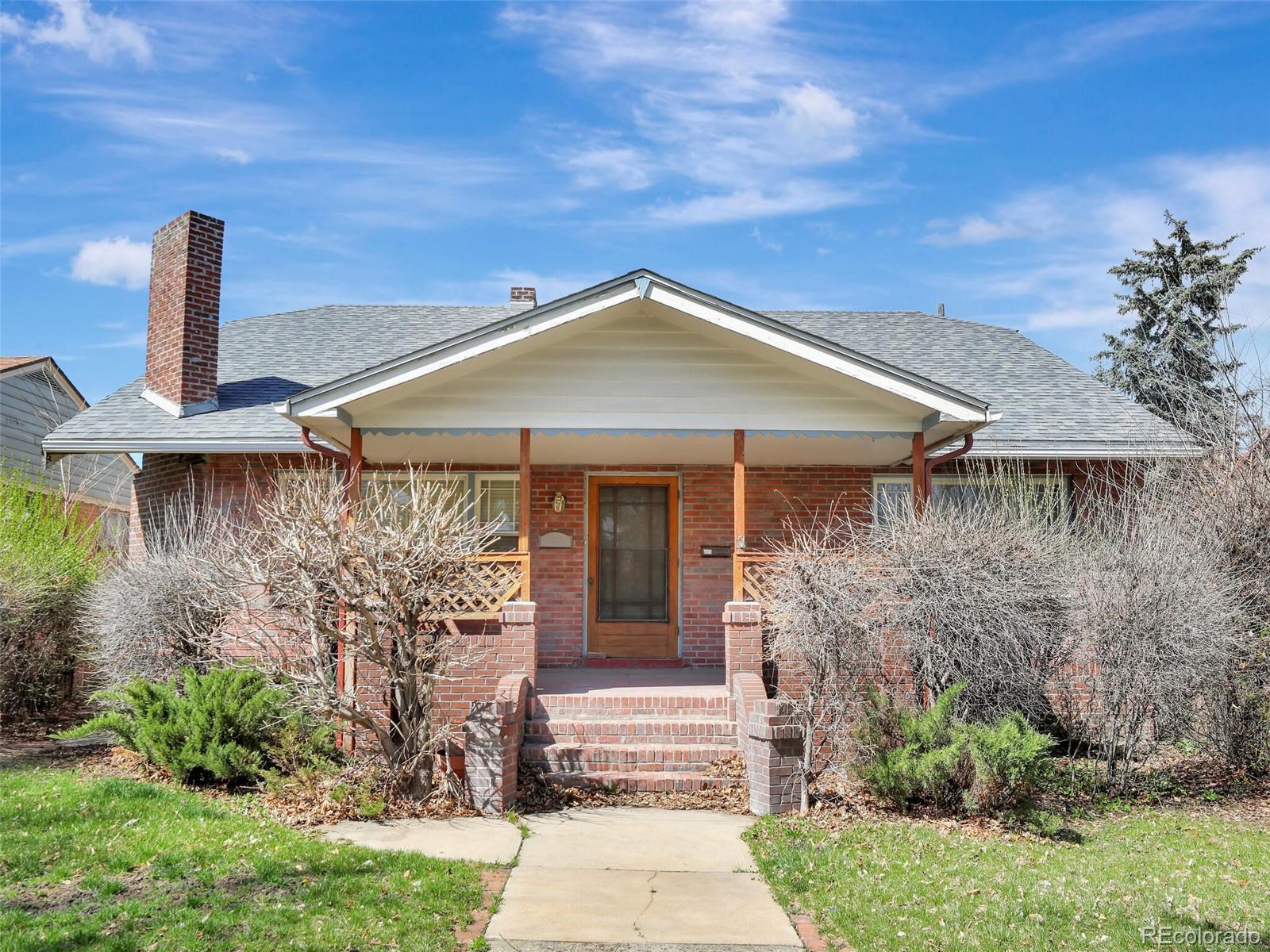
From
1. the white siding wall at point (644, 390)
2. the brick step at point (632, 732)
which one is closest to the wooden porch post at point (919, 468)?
the white siding wall at point (644, 390)

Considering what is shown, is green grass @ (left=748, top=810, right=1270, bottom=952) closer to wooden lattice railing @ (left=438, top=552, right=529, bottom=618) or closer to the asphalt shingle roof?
wooden lattice railing @ (left=438, top=552, right=529, bottom=618)

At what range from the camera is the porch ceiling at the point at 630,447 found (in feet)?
31.2

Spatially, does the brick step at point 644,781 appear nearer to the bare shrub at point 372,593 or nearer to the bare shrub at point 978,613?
the bare shrub at point 372,593

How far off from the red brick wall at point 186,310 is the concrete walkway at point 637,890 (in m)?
8.32

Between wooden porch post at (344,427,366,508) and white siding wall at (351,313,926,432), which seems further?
white siding wall at (351,313,926,432)

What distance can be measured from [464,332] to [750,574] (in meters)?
5.63

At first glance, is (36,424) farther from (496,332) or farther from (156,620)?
(496,332)

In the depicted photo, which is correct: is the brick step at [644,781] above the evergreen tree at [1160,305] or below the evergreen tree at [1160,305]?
below

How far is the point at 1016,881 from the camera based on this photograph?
18.5 feet

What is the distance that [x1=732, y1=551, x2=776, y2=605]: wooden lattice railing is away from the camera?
8969mm

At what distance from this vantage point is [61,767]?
8.24m

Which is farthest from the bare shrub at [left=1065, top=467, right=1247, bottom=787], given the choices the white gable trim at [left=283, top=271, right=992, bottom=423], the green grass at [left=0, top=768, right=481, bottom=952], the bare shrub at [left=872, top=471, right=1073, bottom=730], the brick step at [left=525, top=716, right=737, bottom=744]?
the green grass at [left=0, top=768, right=481, bottom=952]

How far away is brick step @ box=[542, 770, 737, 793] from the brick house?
3 centimetres

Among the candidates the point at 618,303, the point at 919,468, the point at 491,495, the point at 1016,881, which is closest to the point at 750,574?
the point at 919,468
